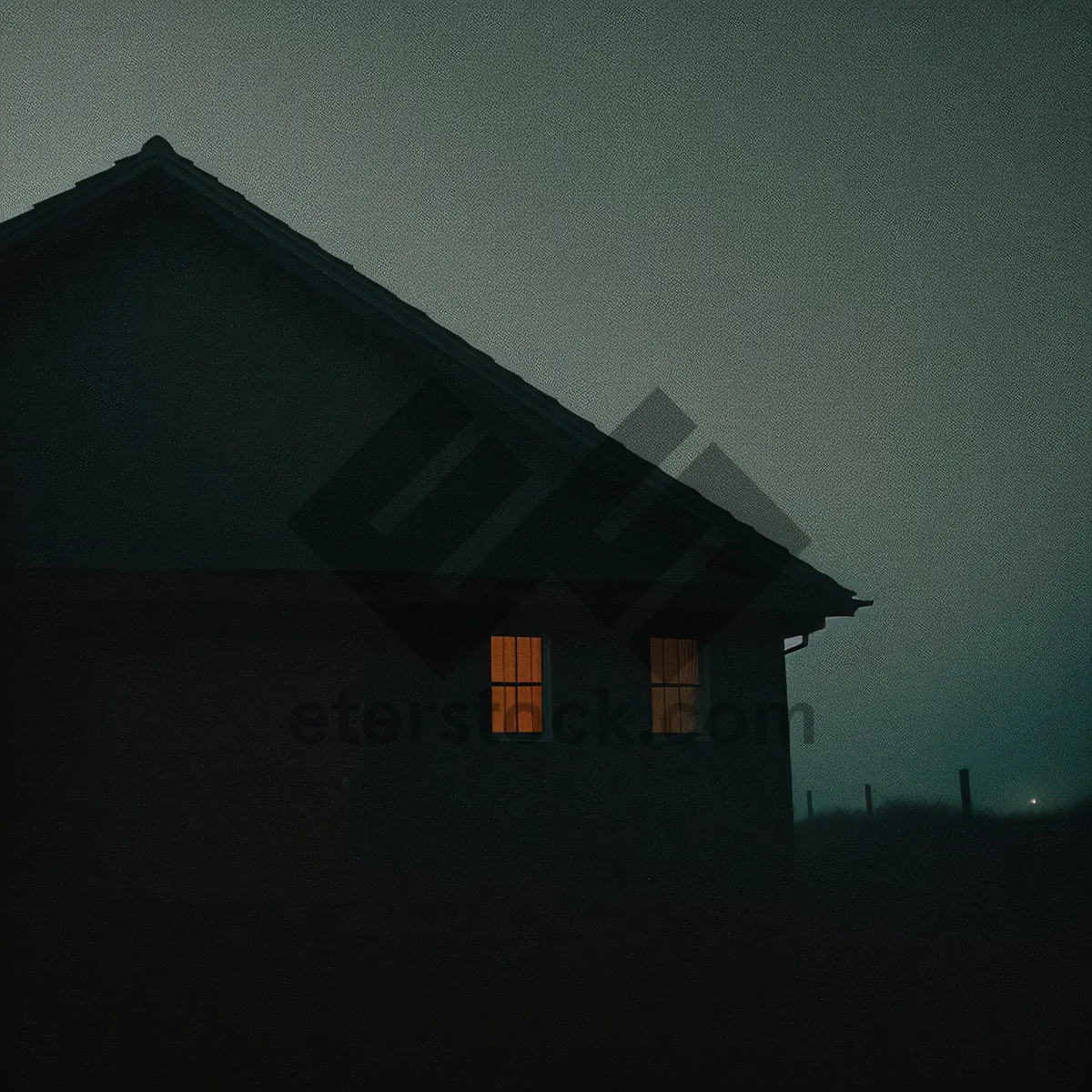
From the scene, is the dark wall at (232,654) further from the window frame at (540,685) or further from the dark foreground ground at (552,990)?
the dark foreground ground at (552,990)

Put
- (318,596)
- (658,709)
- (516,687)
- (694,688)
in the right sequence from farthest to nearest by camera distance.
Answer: (694,688)
(658,709)
(516,687)
(318,596)

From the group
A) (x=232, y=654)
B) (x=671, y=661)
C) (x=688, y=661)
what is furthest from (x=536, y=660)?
(x=232, y=654)

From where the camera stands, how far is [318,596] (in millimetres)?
11547

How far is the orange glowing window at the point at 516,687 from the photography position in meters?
13.0

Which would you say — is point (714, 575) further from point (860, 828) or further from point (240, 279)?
point (860, 828)

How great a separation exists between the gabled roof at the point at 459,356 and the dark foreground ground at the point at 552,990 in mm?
3592

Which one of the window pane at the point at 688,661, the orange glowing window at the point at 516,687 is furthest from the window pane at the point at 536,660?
the window pane at the point at 688,661

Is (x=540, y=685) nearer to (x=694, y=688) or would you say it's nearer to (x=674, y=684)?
(x=674, y=684)

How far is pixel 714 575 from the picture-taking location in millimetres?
13438

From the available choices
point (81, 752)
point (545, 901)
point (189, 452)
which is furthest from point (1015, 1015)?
point (189, 452)

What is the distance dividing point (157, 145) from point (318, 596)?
5706 mm

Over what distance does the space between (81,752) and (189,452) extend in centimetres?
332

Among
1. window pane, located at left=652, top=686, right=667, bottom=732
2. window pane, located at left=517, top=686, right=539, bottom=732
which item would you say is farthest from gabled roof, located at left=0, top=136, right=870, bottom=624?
window pane, located at left=517, top=686, right=539, bottom=732

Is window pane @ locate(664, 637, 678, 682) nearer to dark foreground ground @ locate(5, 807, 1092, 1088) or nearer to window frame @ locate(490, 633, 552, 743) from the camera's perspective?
window frame @ locate(490, 633, 552, 743)
